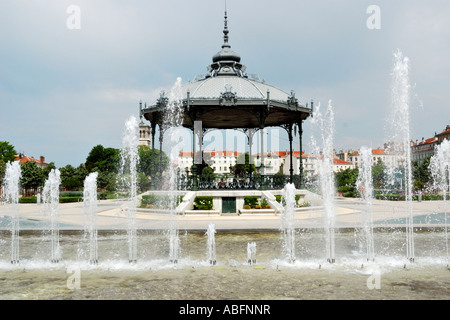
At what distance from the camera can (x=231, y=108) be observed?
23.0 metres

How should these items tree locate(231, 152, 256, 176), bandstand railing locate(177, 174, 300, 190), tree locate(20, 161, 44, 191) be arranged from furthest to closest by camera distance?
tree locate(20, 161, 44, 191), tree locate(231, 152, 256, 176), bandstand railing locate(177, 174, 300, 190)

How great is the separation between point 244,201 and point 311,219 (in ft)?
18.1

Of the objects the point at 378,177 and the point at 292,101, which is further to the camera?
the point at 378,177

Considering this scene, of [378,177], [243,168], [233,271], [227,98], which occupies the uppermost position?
[227,98]

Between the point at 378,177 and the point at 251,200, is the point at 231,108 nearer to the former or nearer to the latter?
the point at 251,200

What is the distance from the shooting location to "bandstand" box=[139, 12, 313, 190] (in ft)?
73.4

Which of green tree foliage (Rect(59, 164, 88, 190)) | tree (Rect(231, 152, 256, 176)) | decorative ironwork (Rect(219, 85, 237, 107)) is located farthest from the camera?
green tree foliage (Rect(59, 164, 88, 190))

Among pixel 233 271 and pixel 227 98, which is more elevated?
pixel 227 98

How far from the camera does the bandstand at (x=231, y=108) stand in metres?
22.4

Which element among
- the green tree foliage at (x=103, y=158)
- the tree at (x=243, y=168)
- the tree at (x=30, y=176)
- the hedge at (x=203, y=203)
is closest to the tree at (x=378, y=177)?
the tree at (x=243, y=168)

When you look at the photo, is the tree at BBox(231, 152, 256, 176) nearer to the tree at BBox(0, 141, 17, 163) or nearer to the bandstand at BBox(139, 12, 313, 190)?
the bandstand at BBox(139, 12, 313, 190)

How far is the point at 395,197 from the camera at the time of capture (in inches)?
1353

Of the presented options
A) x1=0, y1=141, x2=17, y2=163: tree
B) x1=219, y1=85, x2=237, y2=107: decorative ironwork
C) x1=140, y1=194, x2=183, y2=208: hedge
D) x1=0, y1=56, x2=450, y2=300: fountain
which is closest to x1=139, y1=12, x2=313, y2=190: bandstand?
x1=219, y1=85, x2=237, y2=107: decorative ironwork
